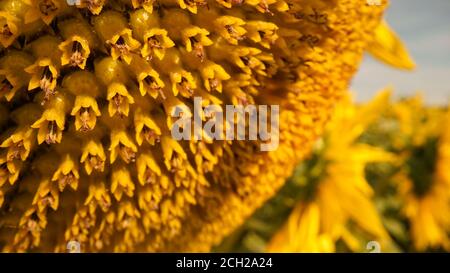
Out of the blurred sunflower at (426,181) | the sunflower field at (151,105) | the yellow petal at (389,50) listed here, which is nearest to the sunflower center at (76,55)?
the sunflower field at (151,105)

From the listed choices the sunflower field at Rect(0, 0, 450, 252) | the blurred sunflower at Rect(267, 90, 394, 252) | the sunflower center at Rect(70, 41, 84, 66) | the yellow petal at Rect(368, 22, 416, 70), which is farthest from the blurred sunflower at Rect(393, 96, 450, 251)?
the sunflower center at Rect(70, 41, 84, 66)

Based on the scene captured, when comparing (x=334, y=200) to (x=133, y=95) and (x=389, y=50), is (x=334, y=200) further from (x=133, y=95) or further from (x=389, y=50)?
(x=133, y=95)

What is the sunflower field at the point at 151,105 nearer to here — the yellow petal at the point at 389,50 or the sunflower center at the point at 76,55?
the sunflower center at the point at 76,55

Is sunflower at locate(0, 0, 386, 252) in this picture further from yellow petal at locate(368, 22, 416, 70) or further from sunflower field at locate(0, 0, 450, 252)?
yellow petal at locate(368, 22, 416, 70)

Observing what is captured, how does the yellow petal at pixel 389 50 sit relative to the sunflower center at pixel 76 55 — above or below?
below

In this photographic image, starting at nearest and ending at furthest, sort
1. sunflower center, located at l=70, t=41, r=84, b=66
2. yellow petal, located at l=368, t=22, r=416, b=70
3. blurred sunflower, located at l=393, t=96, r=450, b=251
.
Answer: sunflower center, located at l=70, t=41, r=84, b=66, yellow petal, located at l=368, t=22, r=416, b=70, blurred sunflower, located at l=393, t=96, r=450, b=251

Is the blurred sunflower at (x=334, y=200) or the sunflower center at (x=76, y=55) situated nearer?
the sunflower center at (x=76, y=55)

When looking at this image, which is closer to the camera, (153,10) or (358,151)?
(153,10)

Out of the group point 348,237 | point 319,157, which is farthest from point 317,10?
point 348,237
